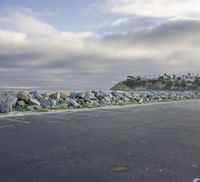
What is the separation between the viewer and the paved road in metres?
7.16

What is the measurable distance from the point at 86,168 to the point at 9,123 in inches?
317

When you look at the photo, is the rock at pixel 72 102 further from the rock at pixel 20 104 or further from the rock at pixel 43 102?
the rock at pixel 20 104

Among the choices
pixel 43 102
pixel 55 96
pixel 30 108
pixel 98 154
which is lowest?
pixel 98 154

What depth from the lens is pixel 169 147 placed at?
10.2 m

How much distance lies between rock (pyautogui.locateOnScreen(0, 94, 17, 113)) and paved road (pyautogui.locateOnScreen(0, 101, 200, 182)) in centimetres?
595

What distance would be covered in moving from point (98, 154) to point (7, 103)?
12.4 meters

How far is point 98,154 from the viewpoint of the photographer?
9031 millimetres

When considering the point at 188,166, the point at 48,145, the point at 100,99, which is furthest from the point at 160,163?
the point at 100,99

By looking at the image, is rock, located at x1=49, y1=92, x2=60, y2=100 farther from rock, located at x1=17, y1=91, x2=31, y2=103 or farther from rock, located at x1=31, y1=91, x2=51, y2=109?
rock, located at x1=17, y1=91, x2=31, y2=103

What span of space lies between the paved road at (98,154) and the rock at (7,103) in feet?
19.5

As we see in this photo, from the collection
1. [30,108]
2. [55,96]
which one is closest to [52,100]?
[55,96]

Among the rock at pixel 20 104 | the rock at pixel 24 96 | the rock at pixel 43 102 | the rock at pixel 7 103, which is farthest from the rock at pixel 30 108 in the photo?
the rock at pixel 43 102

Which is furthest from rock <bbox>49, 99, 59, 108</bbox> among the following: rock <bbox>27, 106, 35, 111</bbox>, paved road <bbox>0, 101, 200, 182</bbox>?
paved road <bbox>0, 101, 200, 182</bbox>

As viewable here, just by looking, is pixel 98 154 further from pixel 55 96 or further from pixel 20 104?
pixel 55 96
